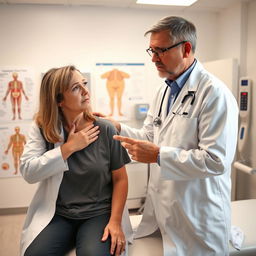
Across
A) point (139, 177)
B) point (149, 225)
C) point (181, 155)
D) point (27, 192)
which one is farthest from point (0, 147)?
point (181, 155)

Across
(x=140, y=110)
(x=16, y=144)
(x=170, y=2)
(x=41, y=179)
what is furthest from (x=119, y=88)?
(x=41, y=179)

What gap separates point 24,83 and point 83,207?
2102mm

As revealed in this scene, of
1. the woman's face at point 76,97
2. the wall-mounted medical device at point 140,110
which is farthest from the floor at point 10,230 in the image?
the woman's face at point 76,97

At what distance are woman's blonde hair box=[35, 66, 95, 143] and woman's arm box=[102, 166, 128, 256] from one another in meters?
0.39

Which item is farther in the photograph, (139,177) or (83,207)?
(139,177)

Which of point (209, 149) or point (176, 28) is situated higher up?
point (176, 28)

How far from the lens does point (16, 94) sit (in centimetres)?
301

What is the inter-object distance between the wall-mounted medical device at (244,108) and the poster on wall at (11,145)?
239 cm

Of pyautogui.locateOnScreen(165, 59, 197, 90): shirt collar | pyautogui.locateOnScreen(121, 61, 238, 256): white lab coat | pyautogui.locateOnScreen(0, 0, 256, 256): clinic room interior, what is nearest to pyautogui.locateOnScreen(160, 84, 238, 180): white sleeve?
pyautogui.locateOnScreen(121, 61, 238, 256): white lab coat

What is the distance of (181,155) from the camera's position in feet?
3.93

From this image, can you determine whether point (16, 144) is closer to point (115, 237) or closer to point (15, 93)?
point (15, 93)

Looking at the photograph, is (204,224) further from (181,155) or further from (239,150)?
(239,150)

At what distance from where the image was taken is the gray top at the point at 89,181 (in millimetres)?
1386

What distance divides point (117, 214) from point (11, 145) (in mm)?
2164
